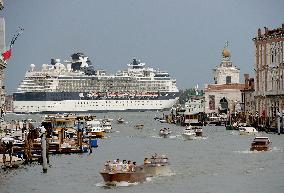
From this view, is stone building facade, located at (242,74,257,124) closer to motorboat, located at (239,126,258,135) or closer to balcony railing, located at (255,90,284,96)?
balcony railing, located at (255,90,284,96)

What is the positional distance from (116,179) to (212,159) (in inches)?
860

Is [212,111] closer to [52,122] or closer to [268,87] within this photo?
[268,87]

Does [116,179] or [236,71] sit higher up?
[236,71]

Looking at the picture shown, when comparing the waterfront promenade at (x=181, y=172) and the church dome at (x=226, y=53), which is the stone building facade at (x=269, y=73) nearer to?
the waterfront promenade at (x=181, y=172)

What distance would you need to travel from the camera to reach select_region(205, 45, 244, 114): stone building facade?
171 metres

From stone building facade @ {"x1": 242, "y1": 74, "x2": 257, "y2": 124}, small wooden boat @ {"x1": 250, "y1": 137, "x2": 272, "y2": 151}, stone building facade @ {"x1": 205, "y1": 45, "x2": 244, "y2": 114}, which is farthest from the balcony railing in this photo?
stone building facade @ {"x1": 205, "y1": 45, "x2": 244, "y2": 114}

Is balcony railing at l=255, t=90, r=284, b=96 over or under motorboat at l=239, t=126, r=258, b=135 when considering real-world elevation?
over

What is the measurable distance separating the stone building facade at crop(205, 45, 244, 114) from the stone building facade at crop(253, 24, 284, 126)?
121 feet

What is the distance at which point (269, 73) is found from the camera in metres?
120

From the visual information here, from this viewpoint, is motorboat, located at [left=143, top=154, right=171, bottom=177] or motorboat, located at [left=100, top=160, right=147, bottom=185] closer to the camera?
motorboat, located at [left=100, top=160, right=147, bottom=185]

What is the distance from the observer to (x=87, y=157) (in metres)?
79.3

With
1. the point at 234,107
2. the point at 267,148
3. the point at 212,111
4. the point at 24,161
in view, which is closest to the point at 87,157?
the point at 24,161

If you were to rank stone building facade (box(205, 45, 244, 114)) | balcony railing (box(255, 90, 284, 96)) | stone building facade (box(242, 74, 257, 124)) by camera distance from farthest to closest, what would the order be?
1. stone building facade (box(205, 45, 244, 114))
2. stone building facade (box(242, 74, 257, 124))
3. balcony railing (box(255, 90, 284, 96))

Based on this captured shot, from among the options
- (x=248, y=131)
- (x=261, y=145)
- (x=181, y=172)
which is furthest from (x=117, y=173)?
(x=248, y=131)
